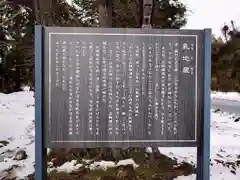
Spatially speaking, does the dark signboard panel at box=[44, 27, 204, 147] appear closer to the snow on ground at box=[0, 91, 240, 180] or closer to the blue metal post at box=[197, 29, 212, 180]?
the blue metal post at box=[197, 29, 212, 180]

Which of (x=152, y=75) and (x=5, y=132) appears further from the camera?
(x=5, y=132)

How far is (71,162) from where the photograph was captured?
16.1 feet

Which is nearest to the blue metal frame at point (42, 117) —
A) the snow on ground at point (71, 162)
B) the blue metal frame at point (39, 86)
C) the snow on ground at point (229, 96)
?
the blue metal frame at point (39, 86)

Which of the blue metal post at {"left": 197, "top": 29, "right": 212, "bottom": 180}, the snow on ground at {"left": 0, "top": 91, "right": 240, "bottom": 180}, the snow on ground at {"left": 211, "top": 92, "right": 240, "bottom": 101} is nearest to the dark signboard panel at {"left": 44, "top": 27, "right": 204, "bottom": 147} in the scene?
the blue metal post at {"left": 197, "top": 29, "right": 212, "bottom": 180}

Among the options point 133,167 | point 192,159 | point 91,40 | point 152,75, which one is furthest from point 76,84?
point 192,159

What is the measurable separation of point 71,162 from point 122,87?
8.03 ft

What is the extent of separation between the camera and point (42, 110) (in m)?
2.73

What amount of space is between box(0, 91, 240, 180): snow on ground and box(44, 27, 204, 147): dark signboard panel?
195 cm

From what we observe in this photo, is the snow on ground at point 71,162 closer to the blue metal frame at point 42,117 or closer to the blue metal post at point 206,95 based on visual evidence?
the blue metal frame at point 42,117

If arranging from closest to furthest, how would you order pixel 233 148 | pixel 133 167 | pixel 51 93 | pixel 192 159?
1. pixel 51 93
2. pixel 133 167
3. pixel 192 159
4. pixel 233 148

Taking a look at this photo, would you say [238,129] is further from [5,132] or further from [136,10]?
[5,132]

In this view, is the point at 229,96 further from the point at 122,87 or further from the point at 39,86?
the point at 39,86

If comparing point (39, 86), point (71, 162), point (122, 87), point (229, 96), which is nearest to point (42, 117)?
point (39, 86)

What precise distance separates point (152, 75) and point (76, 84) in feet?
1.85
